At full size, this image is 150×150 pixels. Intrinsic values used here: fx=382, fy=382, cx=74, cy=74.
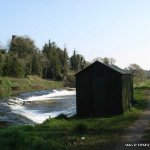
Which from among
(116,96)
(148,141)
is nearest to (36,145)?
(148,141)

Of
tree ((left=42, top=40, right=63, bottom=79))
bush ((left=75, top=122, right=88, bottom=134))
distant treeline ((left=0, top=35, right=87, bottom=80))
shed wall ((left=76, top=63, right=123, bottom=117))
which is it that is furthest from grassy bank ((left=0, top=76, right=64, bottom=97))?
bush ((left=75, top=122, right=88, bottom=134))

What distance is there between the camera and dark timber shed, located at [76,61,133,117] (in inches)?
1081

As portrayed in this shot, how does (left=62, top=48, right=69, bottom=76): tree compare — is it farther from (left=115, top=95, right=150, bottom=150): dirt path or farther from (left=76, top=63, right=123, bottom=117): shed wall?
(left=115, top=95, right=150, bottom=150): dirt path

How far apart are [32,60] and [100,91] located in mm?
88660

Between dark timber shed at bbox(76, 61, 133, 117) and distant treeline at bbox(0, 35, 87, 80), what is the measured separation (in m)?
66.4

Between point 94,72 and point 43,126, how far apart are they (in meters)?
6.67

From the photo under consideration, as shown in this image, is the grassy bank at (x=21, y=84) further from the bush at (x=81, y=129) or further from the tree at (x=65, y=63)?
the bush at (x=81, y=129)

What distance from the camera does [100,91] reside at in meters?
27.7

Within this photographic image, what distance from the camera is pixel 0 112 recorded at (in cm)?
3903

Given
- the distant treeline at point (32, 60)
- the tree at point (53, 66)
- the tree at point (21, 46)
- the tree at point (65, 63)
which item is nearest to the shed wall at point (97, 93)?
the distant treeline at point (32, 60)

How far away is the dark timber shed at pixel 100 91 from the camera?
2747 centimetres

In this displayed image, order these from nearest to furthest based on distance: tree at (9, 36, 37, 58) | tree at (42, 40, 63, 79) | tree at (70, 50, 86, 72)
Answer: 1. tree at (9, 36, 37, 58)
2. tree at (42, 40, 63, 79)
3. tree at (70, 50, 86, 72)

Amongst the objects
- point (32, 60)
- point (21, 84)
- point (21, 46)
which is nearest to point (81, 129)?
point (21, 84)

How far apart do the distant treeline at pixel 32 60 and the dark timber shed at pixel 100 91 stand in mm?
66363
